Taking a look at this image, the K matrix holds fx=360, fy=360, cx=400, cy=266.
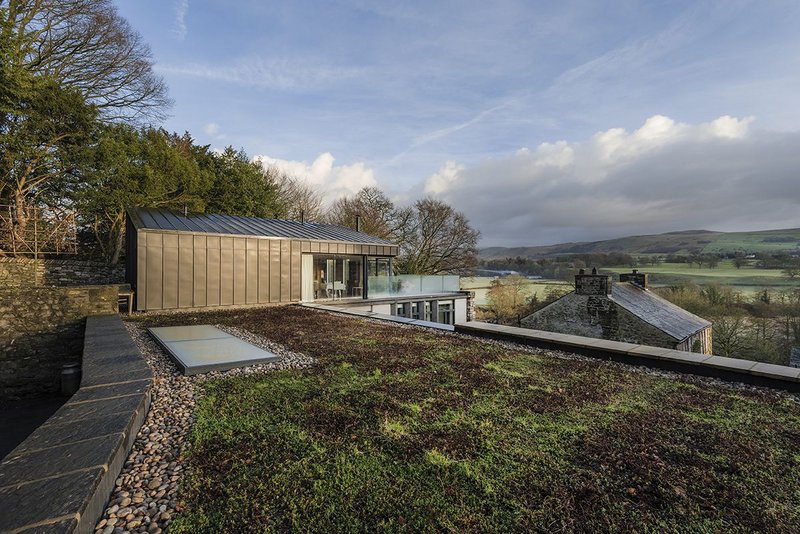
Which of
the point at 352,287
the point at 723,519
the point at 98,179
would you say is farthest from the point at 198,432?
the point at 98,179

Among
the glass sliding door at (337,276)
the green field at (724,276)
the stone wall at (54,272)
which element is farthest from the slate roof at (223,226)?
the green field at (724,276)

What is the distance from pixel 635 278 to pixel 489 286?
14282mm

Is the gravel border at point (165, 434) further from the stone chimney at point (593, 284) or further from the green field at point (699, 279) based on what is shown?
the green field at point (699, 279)

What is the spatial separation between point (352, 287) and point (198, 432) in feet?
41.8

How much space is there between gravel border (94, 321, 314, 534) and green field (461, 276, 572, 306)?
997 inches

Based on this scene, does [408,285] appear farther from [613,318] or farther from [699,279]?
[699,279]

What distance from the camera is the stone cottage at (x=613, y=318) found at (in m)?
11.6

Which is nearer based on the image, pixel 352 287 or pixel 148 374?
pixel 148 374

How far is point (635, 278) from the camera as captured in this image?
60.3ft

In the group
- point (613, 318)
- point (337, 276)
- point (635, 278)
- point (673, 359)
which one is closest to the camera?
point (673, 359)

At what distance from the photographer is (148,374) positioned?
12.7ft

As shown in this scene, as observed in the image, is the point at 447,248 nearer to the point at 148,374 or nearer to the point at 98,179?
the point at 98,179

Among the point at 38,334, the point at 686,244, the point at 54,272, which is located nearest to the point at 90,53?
the point at 54,272

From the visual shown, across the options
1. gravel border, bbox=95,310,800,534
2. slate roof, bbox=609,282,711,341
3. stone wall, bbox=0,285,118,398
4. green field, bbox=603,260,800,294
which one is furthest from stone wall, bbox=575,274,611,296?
stone wall, bbox=0,285,118,398
